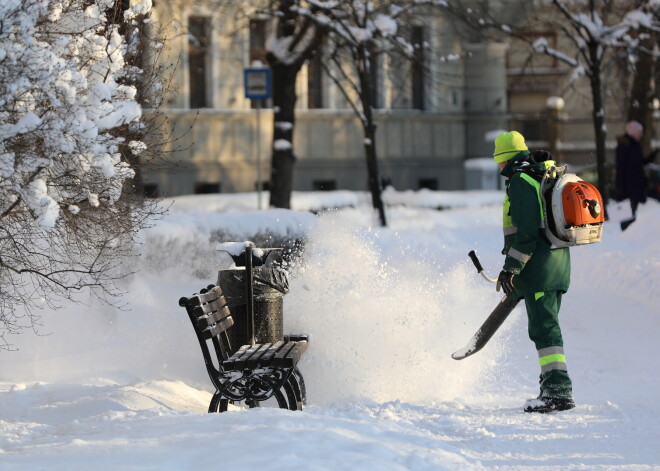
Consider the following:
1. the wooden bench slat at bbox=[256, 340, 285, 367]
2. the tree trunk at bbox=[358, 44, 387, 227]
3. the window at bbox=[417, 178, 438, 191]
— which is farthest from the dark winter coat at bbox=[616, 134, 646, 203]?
the window at bbox=[417, 178, 438, 191]

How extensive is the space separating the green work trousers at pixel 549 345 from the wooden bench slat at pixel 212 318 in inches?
75.8

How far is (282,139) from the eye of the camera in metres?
21.0

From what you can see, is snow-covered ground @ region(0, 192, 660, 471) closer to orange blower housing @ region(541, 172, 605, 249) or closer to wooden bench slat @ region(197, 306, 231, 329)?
wooden bench slat @ region(197, 306, 231, 329)

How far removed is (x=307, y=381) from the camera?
9508 millimetres

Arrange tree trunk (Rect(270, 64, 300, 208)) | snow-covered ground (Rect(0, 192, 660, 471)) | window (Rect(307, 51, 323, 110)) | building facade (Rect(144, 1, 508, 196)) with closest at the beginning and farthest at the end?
snow-covered ground (Rect(0, 192, 660, 471))
tree trunk (Rect(270, 64, 300, 208))
building facade (Rect(144, 1, 508, 196))
window (Rect(307, 51, 323, 110))

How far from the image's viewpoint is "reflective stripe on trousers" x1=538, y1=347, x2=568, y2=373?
834 cm

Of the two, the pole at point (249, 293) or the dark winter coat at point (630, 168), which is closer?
the pole at point (249, 293)

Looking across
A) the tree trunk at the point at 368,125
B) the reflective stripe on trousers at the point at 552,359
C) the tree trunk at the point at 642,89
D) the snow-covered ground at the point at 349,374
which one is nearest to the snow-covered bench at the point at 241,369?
the snow-covered ground at the point at 349,374

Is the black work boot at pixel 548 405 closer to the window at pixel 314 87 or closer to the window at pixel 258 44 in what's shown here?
the window at pixel 258 44

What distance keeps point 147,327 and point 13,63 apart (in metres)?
4.73

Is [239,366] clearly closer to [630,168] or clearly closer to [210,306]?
[210,306]

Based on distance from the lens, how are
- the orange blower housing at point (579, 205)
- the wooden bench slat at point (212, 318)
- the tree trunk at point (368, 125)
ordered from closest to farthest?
1. the wooden bench slat at point (212, 318)
2. the orange blower housing at point (579, 205)
3. the tree trunk at point (368, 125)

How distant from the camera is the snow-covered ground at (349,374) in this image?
6.40m

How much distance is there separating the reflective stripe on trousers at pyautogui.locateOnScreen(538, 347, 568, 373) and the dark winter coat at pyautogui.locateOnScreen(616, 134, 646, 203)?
10.7 meters
